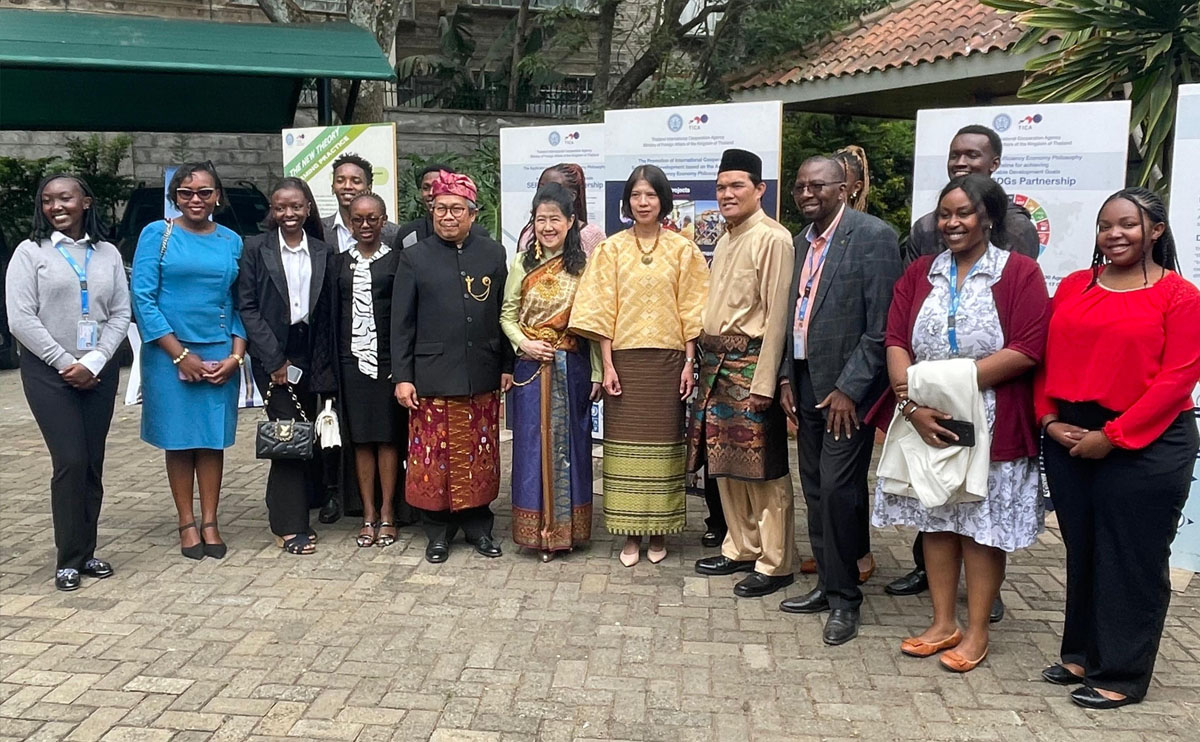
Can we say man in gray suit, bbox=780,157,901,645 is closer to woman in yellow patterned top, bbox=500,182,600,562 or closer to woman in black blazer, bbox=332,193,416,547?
woman in yellow patterned top, bbox=500,182,600,562

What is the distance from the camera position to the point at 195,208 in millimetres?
4770

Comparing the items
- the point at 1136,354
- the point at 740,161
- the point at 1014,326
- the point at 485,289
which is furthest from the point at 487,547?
the point at 1136,354

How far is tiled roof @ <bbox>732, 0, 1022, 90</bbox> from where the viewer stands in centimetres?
877

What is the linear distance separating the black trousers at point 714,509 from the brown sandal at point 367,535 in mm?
1750

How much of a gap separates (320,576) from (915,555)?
2.79 meters

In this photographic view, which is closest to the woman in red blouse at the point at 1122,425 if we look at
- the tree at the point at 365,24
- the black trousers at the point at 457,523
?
the black trousers at the point at 457,523

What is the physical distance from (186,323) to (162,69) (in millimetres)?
4747

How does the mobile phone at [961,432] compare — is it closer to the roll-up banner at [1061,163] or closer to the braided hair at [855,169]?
the braided hair at [855,169]

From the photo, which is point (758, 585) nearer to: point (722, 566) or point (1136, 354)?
point (722, 566)

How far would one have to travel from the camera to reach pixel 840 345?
401cm

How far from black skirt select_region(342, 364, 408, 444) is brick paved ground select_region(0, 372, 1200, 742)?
597 millimetres

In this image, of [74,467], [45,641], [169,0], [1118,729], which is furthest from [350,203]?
[169,0]

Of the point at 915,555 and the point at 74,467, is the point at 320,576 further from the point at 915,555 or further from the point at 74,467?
the point at 915,555

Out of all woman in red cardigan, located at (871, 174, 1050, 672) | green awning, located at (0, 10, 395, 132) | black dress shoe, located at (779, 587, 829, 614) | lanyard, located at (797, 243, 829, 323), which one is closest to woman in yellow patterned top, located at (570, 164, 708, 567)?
lanyard, located at (797, 243, 829, 323)
